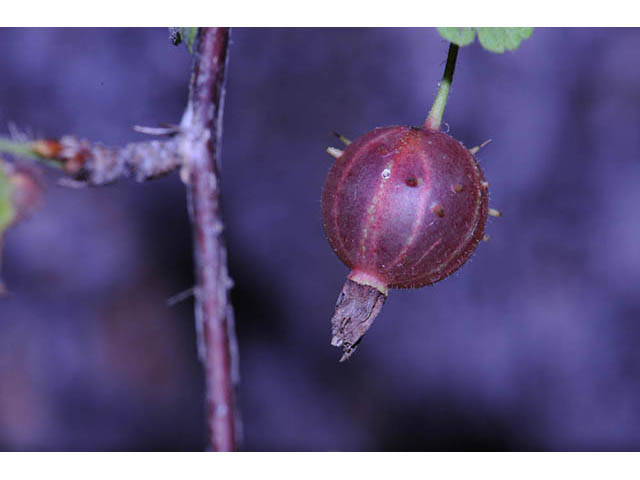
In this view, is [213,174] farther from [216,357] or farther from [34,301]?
[34,301]

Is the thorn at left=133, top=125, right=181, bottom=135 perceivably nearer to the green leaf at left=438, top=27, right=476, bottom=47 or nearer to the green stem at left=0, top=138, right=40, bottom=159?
the green stem at left=0, top=138, right=40, bottom=159

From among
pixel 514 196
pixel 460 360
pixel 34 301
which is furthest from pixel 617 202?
pixel 34 301

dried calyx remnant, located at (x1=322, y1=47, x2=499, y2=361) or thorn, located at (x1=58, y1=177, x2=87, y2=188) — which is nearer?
thorn, located at (x1=58, y1=177, x2=87, y2=188)

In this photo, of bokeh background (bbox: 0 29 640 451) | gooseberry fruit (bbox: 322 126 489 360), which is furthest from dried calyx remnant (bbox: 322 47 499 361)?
bokeh background (bbox: 0 29 640 451)

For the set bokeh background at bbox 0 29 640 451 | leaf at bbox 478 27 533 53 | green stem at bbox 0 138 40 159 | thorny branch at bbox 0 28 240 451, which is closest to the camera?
green stem at bbox 0 138 40 159

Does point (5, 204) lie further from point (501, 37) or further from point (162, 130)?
point (501, 37)

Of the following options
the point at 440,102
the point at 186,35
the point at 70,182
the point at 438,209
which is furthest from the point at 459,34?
the point at 70,182

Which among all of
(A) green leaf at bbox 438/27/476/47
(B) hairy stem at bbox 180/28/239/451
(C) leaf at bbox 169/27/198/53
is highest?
(C) leaf at bbox 169/27/198/53

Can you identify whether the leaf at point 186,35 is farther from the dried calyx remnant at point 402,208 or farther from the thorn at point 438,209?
the thorn at point 438,209
